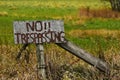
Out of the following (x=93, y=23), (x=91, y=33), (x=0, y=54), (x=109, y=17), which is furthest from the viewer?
(x=109, y=17)

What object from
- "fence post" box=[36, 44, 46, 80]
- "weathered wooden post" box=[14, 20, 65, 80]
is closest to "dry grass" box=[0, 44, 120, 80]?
"fence post" box=[36, 44, 46, 80]

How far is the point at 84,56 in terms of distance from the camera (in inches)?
319

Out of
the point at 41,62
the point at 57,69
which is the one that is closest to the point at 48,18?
the point at 57,69

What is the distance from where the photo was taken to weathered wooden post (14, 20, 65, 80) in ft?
26.0

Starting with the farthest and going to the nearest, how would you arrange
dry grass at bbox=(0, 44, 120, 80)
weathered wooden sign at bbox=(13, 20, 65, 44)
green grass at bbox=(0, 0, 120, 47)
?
green grass at bbox=(0, 0, 120, 47) < dry grass at bbox=(0, 44, 120, 80) < weathered wooden sign at bbox=(13, 20, 65, 44)

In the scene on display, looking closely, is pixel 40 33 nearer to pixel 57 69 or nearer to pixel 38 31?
pixel 38 31

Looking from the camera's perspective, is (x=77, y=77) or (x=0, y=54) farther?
(x=0, y=54)

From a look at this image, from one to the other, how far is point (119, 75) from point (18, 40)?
1.62 metres

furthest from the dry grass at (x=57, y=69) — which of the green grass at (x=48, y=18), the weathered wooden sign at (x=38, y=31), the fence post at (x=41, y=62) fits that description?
the green grass at (x=48, y=18)

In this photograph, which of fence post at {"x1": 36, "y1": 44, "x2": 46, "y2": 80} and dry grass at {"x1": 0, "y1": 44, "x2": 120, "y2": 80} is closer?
fence post at {"x1": 36, "y1": 44, "x2": 46, "y2": 80}

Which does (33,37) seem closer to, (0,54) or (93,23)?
(0,54)

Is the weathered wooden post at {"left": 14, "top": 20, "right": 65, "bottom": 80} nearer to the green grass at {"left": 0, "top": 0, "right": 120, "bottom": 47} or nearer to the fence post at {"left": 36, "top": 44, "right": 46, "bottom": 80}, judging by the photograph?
the fence post at {"left": 36, "top": 44, "right": 46, "bottom": 80}

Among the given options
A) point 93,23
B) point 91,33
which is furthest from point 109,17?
point 91,33

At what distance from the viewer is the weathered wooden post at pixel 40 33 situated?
7910 mm
